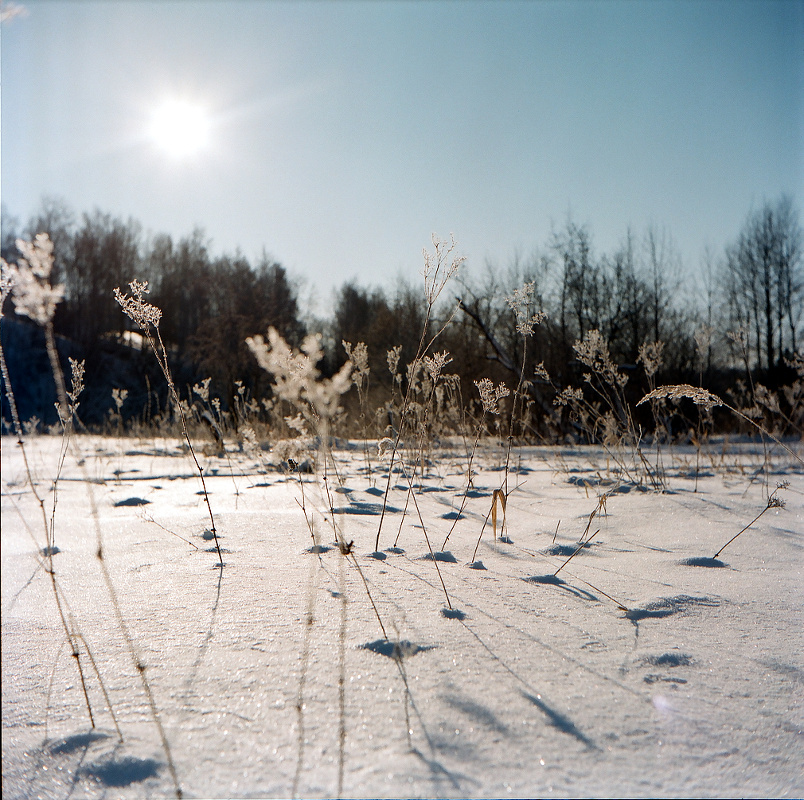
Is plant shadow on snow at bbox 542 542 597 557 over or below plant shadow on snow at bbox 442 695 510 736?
below

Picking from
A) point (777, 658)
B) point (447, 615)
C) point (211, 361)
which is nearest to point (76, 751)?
point (447, 615)

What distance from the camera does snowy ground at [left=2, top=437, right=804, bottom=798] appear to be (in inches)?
26.1

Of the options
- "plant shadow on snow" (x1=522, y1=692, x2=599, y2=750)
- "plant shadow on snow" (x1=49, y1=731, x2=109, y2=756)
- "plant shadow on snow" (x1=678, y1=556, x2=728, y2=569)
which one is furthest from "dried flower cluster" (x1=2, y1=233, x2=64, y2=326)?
"plant shadow on snow" (x1=678, y1=556, x2=728, y2=569)

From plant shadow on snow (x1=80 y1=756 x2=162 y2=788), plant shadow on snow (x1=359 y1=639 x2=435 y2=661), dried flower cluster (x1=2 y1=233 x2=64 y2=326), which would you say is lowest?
plant shadow on snow (x1=80 y1=756 x2=162 y2=788)

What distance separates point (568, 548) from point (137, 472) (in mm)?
3251

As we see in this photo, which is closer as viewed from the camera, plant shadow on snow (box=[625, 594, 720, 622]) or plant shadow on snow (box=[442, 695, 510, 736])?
plant shadow on snow (box=[442, 695, 510, 736])

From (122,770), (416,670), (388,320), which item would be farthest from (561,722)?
(388,320)

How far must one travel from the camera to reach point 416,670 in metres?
0.88

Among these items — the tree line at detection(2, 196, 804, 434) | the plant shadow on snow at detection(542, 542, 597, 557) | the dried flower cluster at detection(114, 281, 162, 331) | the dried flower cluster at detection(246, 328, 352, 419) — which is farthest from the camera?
the tree line at detection(2, 196, 804, 434)

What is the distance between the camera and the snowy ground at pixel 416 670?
664 mm

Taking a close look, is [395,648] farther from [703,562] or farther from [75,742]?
[703,562]

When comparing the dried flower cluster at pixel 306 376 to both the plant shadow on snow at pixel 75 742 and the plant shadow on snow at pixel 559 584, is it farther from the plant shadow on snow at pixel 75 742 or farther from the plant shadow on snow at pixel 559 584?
the plant shadow on snow at pixel 559 584

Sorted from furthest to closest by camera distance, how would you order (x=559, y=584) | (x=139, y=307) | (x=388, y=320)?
(x=388, y=320)
(x=139, y=307)
(x=559, y=584)

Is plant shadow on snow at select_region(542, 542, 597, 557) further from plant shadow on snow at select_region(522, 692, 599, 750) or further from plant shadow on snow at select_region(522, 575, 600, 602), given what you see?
plant shadow on snow at select_region(522, 692, 599, 750)
